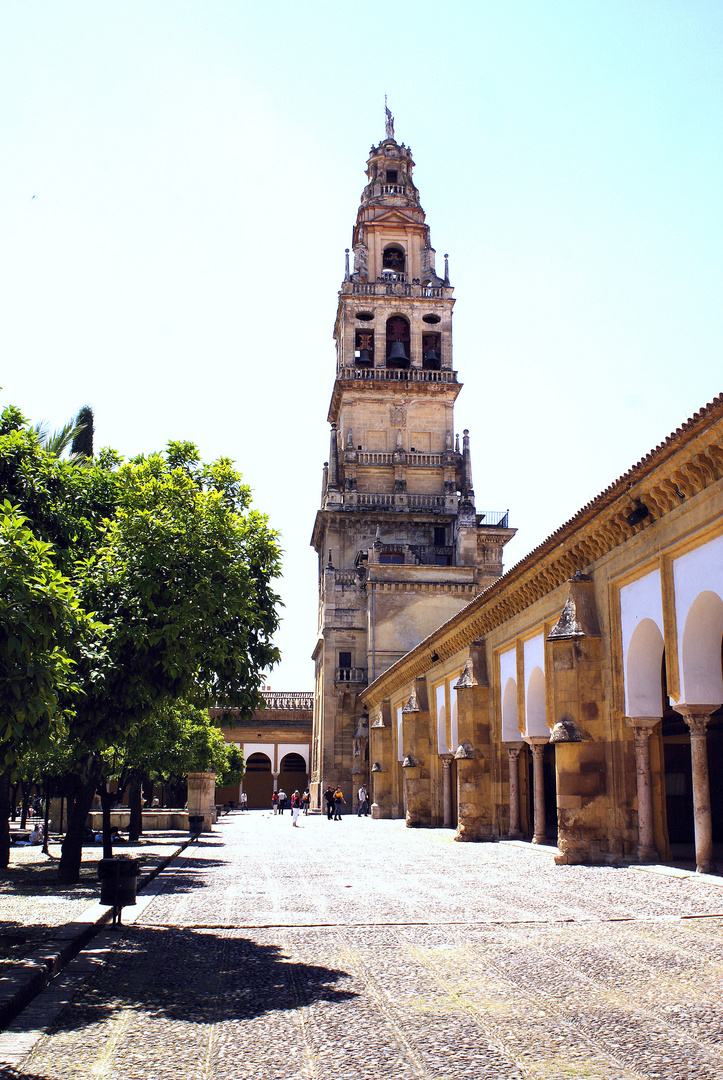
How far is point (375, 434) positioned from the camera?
5716 centimetres

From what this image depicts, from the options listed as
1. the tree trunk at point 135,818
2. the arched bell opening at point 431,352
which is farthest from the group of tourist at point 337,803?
the arched bell opening at point 431,352

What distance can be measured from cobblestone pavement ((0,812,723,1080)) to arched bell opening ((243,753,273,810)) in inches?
2223

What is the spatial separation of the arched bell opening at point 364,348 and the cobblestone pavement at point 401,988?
47791mm

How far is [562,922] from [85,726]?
659cm

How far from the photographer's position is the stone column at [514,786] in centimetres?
2378

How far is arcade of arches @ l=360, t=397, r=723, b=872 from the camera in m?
14.3

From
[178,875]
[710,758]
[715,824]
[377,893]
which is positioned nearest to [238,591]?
[377,893]

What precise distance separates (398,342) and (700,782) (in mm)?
47773

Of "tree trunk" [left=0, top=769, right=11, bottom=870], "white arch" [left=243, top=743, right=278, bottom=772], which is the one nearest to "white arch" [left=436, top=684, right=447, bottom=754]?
"tree trunk" [left=0, top=769, right=11, bottom=870]

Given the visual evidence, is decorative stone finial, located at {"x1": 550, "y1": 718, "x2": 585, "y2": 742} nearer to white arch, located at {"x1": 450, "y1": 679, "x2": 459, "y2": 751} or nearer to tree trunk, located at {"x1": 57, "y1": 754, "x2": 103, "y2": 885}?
tree trunk, located at {"x1": 57, "y1": 754, "x2": 103, "y2": 885}

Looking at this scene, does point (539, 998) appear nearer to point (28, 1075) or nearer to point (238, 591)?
point (28, 1075)

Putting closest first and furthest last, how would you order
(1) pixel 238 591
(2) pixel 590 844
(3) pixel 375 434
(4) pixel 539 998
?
(4) pixel 539 998
(1) pixel 238 591
(2) pixel 590 844
(3) pixel 375 434

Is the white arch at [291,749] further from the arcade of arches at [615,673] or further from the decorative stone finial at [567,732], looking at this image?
the decorative stone finial at [567,732]

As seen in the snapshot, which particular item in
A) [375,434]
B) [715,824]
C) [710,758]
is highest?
[375,434]
